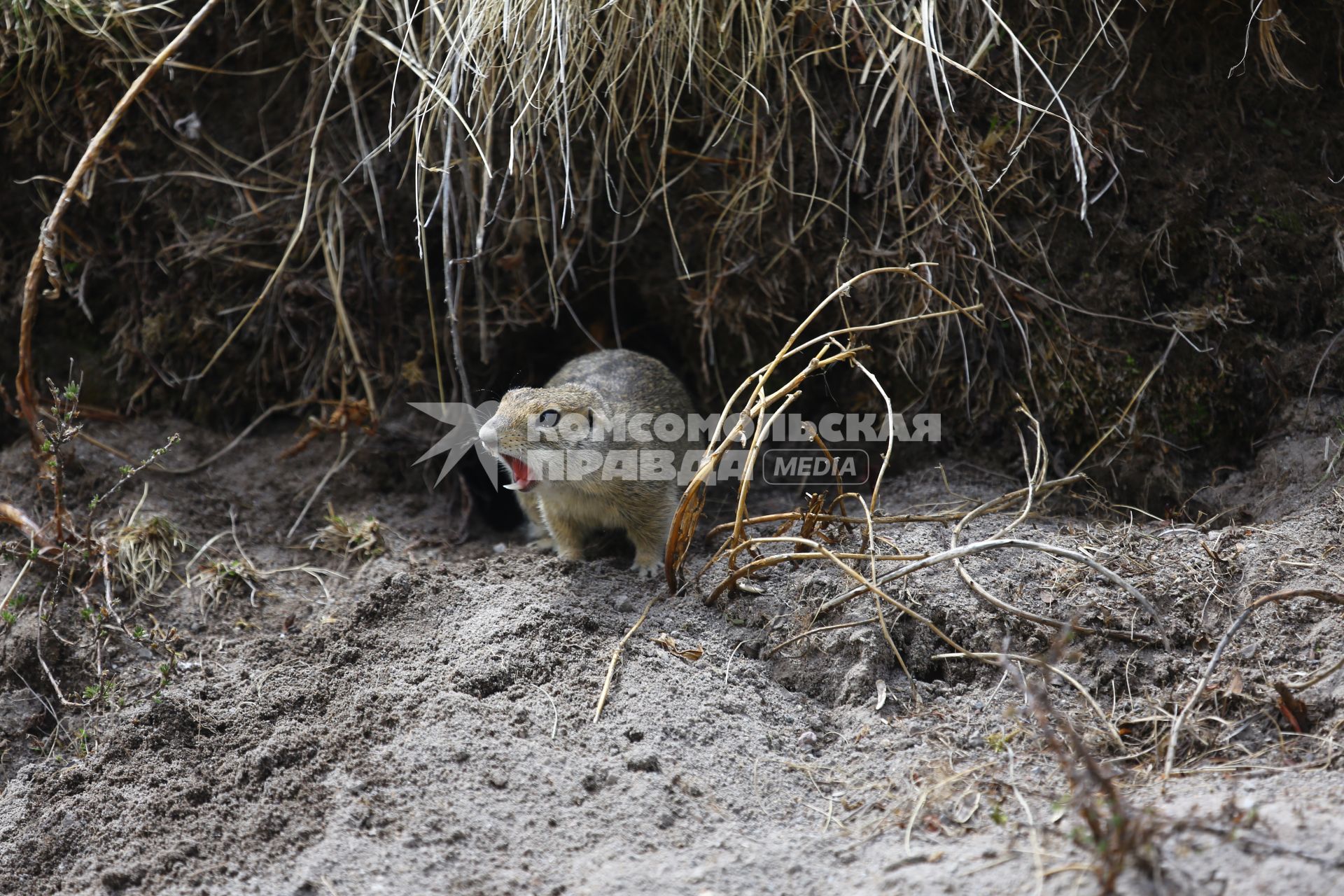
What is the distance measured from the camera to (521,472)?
151 inches

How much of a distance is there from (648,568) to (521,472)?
1.99 ft

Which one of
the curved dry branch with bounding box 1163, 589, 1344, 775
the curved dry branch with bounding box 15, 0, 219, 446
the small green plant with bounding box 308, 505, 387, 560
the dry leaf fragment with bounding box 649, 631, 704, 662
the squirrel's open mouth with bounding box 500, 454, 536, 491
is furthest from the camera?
the small green plant with bounding box 308, 505, 387, 560

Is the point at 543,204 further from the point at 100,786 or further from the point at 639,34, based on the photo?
the point at 100,786

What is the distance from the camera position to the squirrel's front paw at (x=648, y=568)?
3844 mm

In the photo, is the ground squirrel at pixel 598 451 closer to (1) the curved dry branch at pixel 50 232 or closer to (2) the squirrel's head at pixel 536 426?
(2) the squirrel's head at pixel 536 426

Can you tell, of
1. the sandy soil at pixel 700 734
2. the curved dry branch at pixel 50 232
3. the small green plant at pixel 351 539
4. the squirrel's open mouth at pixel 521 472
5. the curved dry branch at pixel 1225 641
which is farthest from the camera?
the small green plant at pixel 351 539

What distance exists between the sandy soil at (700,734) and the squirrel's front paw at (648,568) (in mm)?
166

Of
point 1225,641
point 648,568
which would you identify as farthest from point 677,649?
point 1225,641

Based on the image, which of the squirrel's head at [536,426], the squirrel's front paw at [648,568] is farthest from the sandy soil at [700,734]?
the squirrel's head at [536,426]

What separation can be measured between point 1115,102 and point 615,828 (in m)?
3.21

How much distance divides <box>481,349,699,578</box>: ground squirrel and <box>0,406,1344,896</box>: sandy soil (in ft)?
0.90

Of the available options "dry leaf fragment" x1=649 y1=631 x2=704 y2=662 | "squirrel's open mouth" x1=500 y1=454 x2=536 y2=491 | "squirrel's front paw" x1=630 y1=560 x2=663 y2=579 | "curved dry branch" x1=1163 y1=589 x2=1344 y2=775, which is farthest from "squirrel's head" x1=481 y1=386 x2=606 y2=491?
"curved dry branch" x1=1163 y1=589 x2=1344 y2=775

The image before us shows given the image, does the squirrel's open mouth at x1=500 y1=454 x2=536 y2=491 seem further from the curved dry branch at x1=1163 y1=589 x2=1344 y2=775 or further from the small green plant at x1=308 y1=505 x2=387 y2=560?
the curved dry branch at x1=1163 y1=589 x2=1344 y2=775

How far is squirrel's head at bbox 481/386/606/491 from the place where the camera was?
3.65 metres
